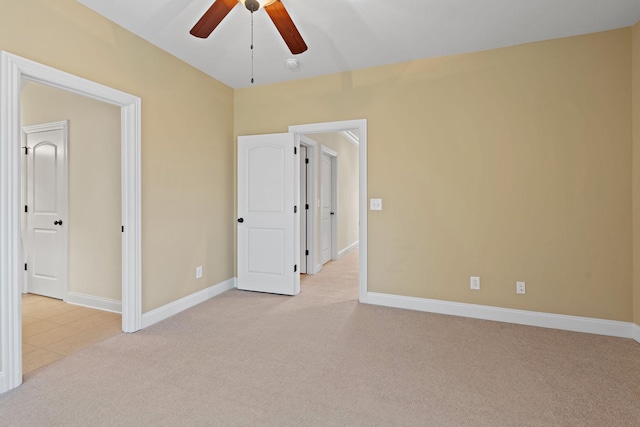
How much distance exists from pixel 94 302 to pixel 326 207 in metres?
3.82

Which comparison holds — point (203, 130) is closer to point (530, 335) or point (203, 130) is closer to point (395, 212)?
point (395, 212)

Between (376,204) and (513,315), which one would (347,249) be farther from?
(513,315)

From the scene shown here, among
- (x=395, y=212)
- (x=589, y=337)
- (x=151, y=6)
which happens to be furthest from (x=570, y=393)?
(x=151, y=6)

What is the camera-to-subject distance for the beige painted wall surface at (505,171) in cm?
281

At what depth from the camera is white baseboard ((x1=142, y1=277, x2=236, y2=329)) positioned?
301cm

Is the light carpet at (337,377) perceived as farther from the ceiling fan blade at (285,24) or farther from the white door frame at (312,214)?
the ceiling fan blade at (285,24)

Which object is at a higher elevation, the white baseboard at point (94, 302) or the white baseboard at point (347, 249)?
the white baseboard at point (347, 249)

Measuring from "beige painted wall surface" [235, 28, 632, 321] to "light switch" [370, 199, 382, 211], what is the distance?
8 centimetres

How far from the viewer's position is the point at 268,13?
186cm

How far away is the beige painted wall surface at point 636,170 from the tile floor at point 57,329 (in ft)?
15.0

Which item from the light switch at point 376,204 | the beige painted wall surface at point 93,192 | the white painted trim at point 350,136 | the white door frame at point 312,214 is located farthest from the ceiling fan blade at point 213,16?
the white painted trim at point 350,136

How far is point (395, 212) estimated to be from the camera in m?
3.50

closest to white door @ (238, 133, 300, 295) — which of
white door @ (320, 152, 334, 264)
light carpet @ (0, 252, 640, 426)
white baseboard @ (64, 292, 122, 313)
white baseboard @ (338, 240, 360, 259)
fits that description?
light carpet @ (0, 252, 640, 426)

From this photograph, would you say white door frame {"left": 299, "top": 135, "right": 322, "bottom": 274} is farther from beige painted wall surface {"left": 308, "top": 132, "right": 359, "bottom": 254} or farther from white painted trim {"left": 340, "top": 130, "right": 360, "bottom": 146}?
white painted trim {"left": 340, "top": 130, "right": 360, "bottom": 146}
